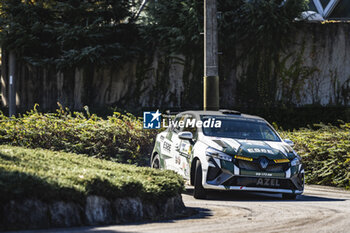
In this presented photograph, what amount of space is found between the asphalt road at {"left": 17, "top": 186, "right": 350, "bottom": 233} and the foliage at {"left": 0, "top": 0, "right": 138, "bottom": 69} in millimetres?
14543

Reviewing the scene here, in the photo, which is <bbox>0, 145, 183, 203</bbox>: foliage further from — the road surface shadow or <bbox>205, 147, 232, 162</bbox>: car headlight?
the road surface shadow

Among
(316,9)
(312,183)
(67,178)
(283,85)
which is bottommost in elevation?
(312,183)

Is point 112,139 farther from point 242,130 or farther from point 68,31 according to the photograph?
→ point 68,31

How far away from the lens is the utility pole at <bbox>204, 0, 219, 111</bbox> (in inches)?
634

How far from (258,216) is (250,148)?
2420mm

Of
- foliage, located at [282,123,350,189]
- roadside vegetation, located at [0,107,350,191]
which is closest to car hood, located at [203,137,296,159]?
foliage, located at [282,123,350,189]

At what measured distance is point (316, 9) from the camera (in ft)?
106

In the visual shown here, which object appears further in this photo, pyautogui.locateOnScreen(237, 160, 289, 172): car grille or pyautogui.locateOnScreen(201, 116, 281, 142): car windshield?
pyautogui.locateOnScreen(201, 116, 281, 142): car windshield

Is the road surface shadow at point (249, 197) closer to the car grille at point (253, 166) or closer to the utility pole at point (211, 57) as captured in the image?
the car grille at point (253, 166)

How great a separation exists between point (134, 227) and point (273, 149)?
446 cm

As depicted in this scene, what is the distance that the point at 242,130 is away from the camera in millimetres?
11898

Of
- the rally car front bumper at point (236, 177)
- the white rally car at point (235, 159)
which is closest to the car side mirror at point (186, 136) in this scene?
the white rally car at point (235, 159)

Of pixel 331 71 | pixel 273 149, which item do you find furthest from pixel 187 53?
pixel 273 149

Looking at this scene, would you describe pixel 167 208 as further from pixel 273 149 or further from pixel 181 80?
pixel 181 80
